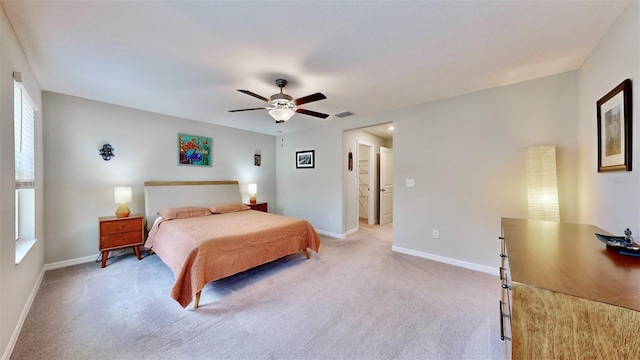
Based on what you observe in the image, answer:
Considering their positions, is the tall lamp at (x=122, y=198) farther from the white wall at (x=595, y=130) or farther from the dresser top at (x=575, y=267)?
the white wall at (x=595, y=130)

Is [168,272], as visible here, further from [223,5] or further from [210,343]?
[223,5]

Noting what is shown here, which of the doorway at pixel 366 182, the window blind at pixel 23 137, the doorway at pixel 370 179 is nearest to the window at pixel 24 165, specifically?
the window blind at pixel 23 137

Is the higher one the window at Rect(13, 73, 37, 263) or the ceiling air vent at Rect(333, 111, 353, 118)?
the ceiling air vent at Rect(333, 111, 353, 118)

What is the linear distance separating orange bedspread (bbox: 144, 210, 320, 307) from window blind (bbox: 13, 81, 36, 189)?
4.31 feet

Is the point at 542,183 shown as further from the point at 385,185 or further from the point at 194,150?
the point at 194,150

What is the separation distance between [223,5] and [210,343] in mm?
2363

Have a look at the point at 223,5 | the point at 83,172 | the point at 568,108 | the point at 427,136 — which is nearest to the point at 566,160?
the point at 568,108

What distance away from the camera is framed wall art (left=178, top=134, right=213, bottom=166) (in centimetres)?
413

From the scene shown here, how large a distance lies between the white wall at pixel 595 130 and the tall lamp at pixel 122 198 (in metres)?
5.07

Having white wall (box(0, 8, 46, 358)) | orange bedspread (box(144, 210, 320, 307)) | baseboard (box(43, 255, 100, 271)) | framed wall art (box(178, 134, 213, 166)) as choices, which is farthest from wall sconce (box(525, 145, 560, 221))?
baseboard (box(43, 255, 100, 271))

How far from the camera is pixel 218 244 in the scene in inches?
92.7

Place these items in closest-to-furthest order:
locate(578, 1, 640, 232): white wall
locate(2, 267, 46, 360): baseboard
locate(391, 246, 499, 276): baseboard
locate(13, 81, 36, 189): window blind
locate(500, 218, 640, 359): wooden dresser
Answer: locate(500, 218, 640, 359): wooden dresser < locate(578, 1, 640, 232): white wall < locate(2, 267, 46, 360): baseboard < locate(13, 81, 36, 189): window blind < locate(391, 246, 499, 276): baseboard

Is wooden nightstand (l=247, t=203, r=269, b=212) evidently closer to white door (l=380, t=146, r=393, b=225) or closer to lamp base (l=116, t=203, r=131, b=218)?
lamp base (l=116, t=203, r=131, b=218)

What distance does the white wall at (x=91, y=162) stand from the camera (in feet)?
9.89
